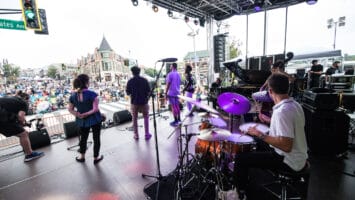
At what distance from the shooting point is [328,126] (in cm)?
260

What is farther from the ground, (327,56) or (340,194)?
(327,56)

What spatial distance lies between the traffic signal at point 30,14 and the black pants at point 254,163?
5.32 m

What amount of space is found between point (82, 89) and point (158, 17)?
207 inches

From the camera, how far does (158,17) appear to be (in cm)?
680

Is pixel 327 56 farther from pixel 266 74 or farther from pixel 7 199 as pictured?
pixel 7 199

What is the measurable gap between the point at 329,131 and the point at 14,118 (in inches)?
195

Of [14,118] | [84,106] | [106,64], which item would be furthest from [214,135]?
[106,64]

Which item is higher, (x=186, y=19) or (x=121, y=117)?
(x=186, y=19)

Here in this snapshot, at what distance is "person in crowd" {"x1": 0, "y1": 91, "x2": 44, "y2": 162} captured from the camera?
2695 mm

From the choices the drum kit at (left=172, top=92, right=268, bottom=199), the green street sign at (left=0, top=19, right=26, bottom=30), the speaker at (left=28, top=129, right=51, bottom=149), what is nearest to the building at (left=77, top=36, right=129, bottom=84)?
the green street sign at (left=0, top=19, right=26, bottom=30)

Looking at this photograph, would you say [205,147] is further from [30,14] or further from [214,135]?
[30,14]

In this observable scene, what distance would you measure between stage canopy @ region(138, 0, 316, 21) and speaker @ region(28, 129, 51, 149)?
5.05m

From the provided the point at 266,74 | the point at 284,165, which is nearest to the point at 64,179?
the point at 284,165

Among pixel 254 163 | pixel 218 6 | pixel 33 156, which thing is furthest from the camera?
pixel 218 6
